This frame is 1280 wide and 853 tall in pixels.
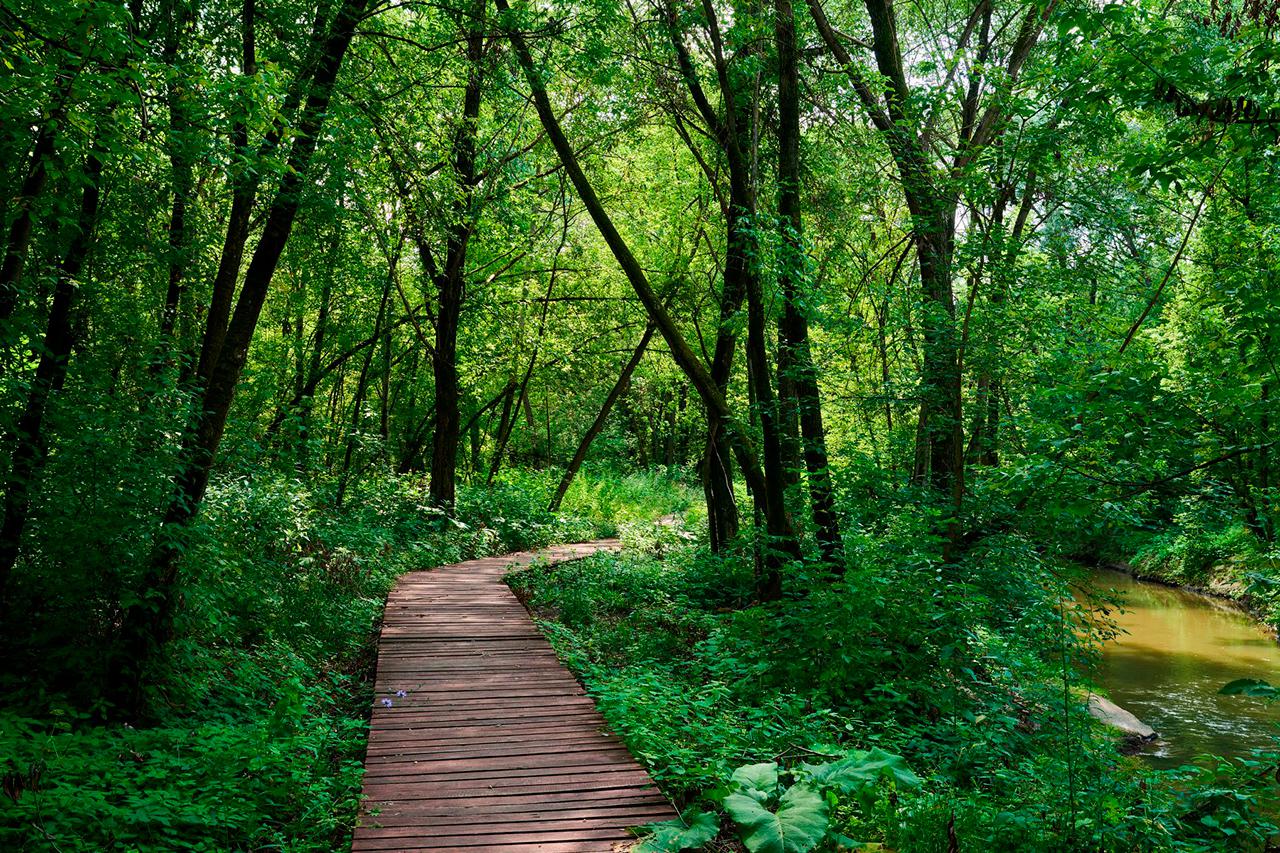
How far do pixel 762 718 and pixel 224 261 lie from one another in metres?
5.17

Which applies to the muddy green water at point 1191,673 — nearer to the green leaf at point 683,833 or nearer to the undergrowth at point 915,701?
the undergrowth at point 915,701

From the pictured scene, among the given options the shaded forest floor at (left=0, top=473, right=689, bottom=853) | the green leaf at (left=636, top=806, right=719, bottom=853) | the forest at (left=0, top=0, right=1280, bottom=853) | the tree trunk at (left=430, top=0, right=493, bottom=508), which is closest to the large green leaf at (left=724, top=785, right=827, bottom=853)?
the forest at (left=0, top=0, right=1280, bottom=853)

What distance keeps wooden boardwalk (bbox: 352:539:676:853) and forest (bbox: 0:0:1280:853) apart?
216 millimetres

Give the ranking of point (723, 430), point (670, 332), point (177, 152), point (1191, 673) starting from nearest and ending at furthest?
point (177, 152)
point (670, 332)
point (723, 430)
point (1191, 673)

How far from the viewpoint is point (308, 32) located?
6.77 m

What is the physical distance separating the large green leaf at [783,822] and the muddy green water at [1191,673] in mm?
5718

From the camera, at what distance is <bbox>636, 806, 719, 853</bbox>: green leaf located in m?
3.62

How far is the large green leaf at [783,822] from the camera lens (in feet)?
10.5

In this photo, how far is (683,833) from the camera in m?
3.68

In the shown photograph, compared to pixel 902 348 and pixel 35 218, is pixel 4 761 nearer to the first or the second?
pixel 35 218

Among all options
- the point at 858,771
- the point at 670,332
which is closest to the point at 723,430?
the point at 670,332

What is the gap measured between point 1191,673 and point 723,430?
29.3 feet

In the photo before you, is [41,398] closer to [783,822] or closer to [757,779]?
[757,779]

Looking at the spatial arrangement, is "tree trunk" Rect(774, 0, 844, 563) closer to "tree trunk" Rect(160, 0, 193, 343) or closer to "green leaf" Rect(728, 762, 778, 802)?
"green leaf" Rect(728, 762, 778, 802)
